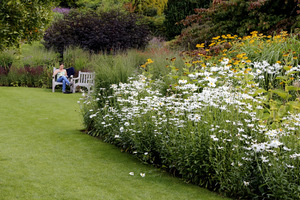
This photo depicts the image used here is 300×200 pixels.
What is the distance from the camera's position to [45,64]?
602 inches

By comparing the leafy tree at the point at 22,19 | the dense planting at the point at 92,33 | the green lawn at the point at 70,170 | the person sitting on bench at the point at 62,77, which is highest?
the dense planting at the point at 92,33

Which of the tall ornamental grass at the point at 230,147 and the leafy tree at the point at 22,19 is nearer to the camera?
the leafy tree at the point at 22,19

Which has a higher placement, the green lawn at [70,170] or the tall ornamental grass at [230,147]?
the tall ornamental grass at [230,147]

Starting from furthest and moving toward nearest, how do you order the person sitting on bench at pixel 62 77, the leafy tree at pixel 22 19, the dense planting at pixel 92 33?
the dense planting at pixel 92 33, the person sitting on bench at pixel 62 77, the leafy tree at pixel 22 19

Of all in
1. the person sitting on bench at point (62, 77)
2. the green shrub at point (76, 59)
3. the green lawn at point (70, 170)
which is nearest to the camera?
the green lawn at point (70, 170)

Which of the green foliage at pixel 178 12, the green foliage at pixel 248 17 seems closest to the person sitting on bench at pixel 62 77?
the green foliage at pixel 248 17

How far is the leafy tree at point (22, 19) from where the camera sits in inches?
118

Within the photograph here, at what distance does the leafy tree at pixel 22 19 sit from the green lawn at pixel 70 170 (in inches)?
63.6

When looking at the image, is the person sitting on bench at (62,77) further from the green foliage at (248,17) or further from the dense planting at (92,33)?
the green foliage at (248,17)

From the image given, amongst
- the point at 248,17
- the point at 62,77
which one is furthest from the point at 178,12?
the point at 62,77

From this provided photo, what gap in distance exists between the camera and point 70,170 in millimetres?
4359

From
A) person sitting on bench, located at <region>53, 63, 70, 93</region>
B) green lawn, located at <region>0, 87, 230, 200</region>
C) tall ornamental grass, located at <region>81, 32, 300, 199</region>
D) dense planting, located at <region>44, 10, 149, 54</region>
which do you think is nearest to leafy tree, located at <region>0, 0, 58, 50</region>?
green lawn, located at <region>0, 87, 230, 200</region>

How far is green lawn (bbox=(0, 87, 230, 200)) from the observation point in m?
3.67

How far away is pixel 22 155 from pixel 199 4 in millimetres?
22022
